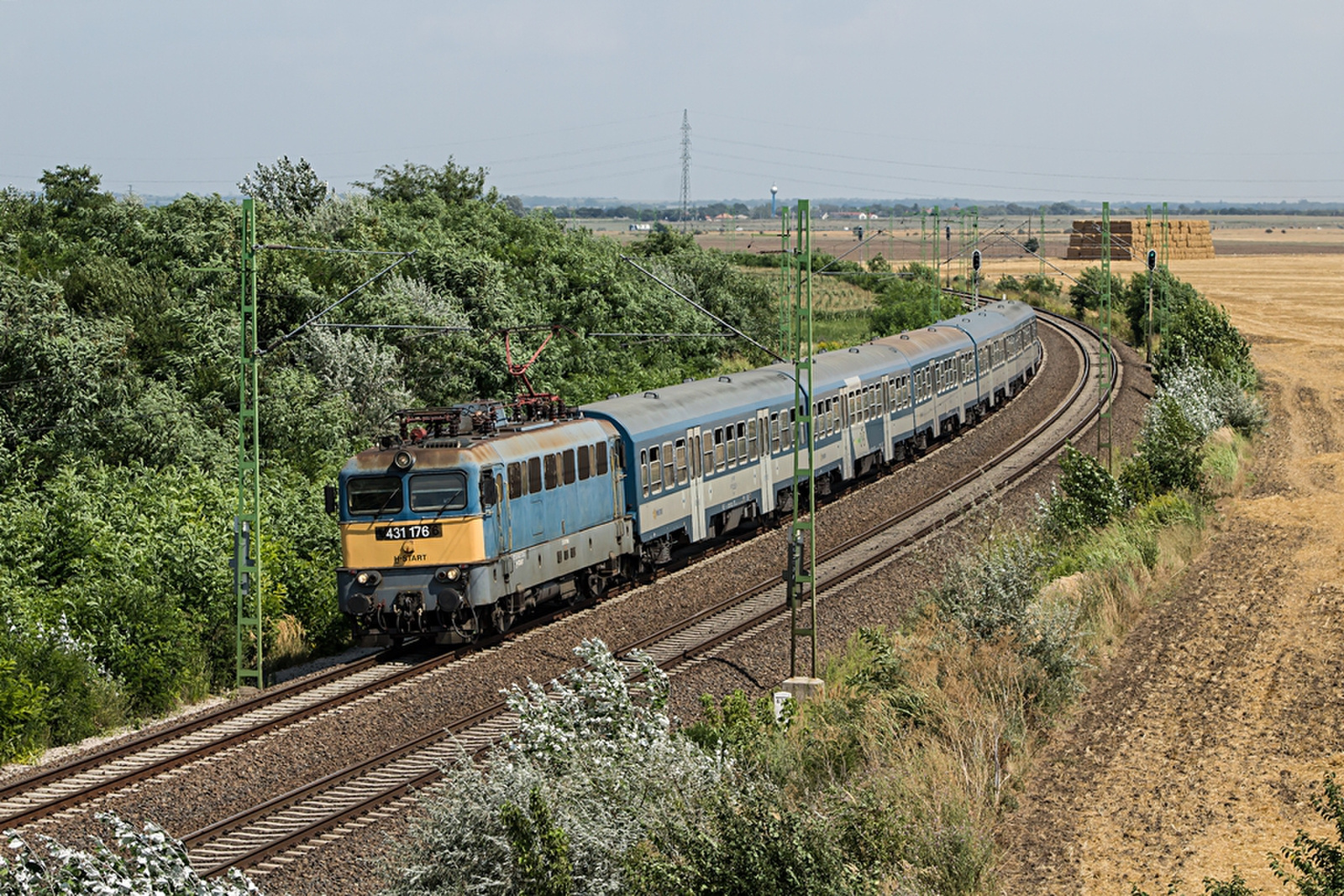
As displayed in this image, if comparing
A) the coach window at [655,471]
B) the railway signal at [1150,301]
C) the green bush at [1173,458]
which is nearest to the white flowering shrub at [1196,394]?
the green bush at [1173,458]

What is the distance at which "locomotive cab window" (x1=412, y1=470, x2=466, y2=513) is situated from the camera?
19391 millimetres

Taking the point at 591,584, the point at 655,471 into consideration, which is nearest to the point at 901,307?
the point at 655,471

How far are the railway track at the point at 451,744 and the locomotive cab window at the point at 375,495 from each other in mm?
3499

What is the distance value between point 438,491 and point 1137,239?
102546 mm

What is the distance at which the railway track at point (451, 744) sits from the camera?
43.0 feet

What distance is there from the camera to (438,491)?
1947 centimetres

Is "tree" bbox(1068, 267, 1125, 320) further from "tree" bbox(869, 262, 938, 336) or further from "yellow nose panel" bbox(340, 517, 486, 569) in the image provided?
"yellow nose panel" bbox(340, 517, 486, 569)

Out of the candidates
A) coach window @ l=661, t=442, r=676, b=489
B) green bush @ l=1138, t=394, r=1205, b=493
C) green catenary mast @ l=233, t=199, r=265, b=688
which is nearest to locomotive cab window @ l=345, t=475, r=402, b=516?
green catenary mast @ l=233, t=199, r=265, b=688

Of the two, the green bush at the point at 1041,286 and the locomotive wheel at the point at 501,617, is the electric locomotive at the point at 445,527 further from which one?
the green bush at the point at 1041,286

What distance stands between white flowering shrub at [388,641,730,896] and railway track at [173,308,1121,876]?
2.48 ft

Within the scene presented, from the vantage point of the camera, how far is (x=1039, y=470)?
119ft

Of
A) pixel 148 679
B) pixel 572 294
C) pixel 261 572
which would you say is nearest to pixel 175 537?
pixel 261 572

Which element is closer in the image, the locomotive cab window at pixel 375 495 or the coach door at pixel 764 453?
the locomotive cab window at pixel 375 495

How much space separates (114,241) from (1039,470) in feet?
90.7
